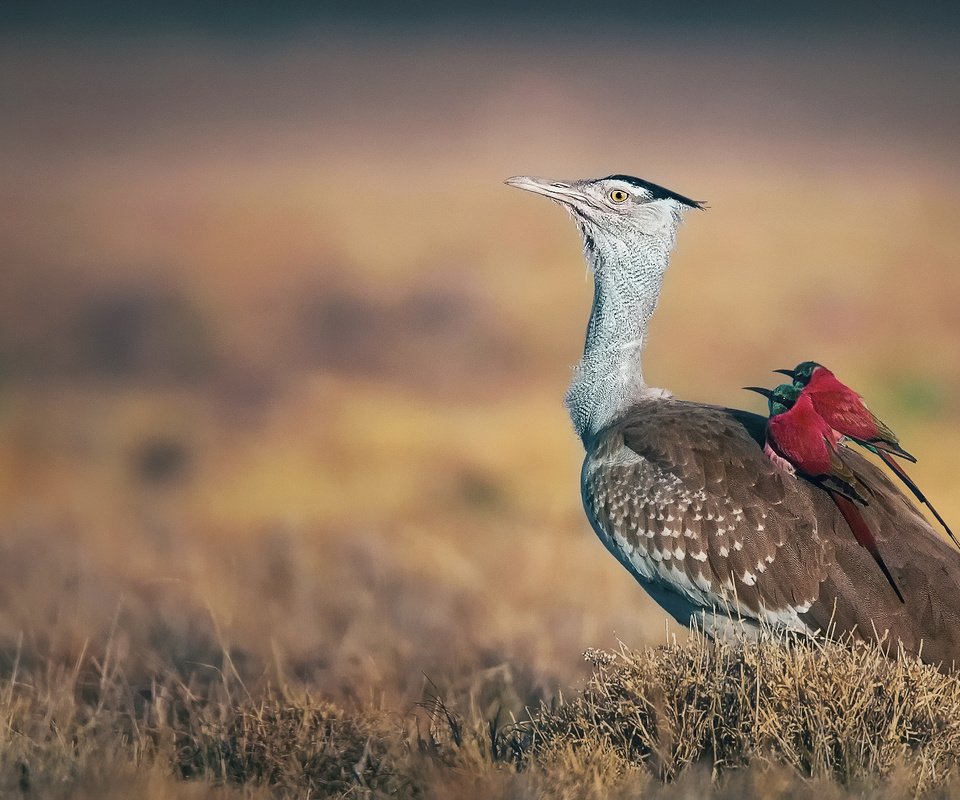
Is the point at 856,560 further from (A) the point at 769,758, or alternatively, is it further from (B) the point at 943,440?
(B) the point at 943,440

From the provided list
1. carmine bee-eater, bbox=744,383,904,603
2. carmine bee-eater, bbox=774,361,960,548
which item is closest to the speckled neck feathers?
carmine bee-eater, bbox=744,383,904,603

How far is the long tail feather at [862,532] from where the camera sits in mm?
4656

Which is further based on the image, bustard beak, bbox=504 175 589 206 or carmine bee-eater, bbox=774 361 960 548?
bustard beak, bbox=504 175 589 206

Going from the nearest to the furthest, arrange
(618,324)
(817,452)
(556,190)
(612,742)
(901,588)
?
(612,742) → (901,588) → (817,452) → (618,324) → (556,190)

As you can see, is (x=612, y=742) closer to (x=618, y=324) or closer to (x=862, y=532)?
(x=862, y=532)

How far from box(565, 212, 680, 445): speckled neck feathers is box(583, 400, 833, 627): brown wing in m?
0.29

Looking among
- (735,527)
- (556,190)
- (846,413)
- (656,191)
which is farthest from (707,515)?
(556,190)

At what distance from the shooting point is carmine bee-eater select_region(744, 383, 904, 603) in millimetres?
4711

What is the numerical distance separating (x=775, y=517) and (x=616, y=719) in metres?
0.88

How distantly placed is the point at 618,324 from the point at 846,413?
106 cm

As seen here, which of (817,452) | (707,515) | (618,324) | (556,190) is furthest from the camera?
(556,190)

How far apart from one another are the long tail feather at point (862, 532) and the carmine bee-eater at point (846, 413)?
0.57ft

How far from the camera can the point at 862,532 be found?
469 centimetres

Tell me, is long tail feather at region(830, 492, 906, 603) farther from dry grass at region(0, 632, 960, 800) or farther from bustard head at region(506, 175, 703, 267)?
bustard head at region(506, 175, 703, 267)
